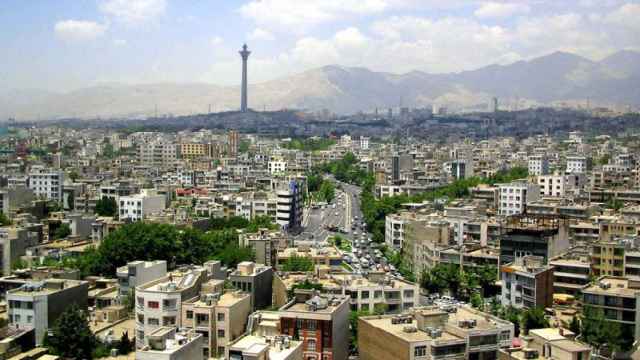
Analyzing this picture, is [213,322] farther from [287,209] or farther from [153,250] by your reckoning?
[287,209]

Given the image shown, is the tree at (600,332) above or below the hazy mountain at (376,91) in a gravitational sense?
below

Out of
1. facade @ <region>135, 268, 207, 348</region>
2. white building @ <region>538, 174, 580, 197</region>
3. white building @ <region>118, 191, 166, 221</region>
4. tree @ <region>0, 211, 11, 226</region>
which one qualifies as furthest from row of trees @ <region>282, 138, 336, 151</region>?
facade @ <region>135, 268, 207, 348</region>

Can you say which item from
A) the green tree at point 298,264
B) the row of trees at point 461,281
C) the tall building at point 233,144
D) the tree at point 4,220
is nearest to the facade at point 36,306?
the green tree at point 298,264

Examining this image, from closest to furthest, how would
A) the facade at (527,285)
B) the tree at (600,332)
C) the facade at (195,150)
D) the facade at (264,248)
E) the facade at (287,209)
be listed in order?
1. the tree at (600,332)
2. the facade at (527,285)
3. the facade at (264,248)
4. the facade at (287,209)
5. the facade at (195,150)

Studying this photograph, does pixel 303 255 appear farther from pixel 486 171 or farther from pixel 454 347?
pixel 486 171

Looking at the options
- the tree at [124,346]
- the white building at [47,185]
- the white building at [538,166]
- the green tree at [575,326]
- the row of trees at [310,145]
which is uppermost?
the row of trees at [310,145]

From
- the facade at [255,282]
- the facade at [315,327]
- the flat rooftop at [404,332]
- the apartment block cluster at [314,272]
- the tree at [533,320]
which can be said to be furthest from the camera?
the facade at [255,282]

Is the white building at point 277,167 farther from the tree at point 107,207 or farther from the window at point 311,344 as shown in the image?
the window at point 311,344
